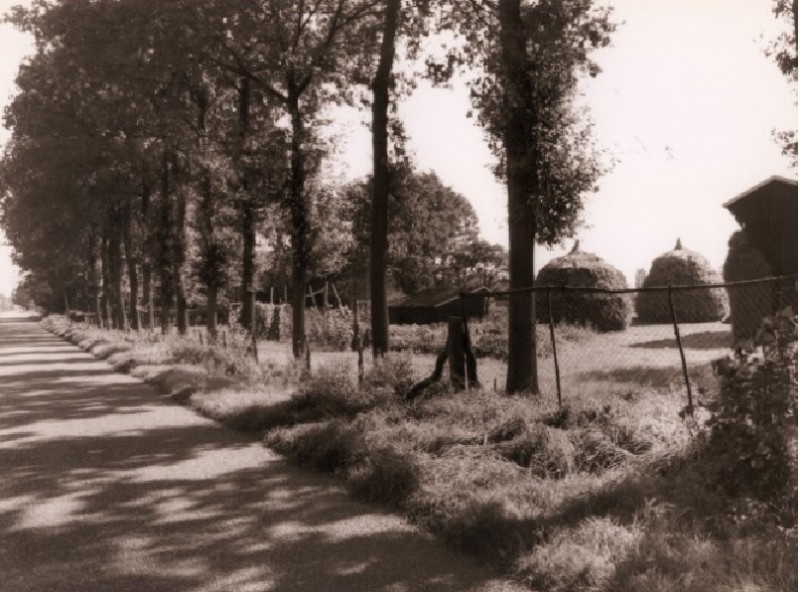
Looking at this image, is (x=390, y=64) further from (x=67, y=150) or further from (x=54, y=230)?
(x=54, y=230)

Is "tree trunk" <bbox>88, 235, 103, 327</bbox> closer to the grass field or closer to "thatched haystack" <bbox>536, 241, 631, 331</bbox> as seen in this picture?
the grass field

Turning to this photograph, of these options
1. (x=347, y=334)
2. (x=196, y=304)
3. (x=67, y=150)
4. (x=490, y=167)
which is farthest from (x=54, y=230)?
(x=490, y=167)

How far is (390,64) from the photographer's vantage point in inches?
550

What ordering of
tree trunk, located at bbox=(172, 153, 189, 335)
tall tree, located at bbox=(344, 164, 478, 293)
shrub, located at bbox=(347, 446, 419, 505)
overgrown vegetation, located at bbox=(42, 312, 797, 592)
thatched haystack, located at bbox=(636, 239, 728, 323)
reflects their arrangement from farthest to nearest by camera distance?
tall tree, located at bbox=(344, 164, 478, 293), thatched haystack, located at bbox=(636, 239, 728, 323), tree trunk, located at bbox=(172, 153, 189, 335), shrub, located at bbox=(347, 446, 419, 505), overgrown vegetation, located at bbox=(42, 312, 797, 592)

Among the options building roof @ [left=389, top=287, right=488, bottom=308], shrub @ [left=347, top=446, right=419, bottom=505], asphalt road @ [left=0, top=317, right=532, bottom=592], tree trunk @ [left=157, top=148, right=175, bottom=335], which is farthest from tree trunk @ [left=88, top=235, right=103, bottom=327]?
shrub @ [left=347, top=446, right=419, bottom=505]

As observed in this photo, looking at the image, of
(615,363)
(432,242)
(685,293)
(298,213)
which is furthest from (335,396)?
(432,242)

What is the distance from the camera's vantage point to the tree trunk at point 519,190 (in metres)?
10.4

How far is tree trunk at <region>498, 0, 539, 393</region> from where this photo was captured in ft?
34.1

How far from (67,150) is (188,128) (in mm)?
5921

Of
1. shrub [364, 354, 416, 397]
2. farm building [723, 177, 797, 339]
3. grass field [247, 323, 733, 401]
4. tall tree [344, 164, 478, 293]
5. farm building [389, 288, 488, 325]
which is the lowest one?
grass field [247, 323, 733, 401]

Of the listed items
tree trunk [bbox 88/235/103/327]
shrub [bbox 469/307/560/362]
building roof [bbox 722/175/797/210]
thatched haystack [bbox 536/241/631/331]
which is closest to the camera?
building roof [bbox 722/175/797/210]

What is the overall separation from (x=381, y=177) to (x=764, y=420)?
10.4m

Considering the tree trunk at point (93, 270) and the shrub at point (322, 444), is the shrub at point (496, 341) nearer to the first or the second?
the shrub at point (322, 444)

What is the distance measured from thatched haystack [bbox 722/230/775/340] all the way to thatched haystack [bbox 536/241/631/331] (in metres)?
5.98
